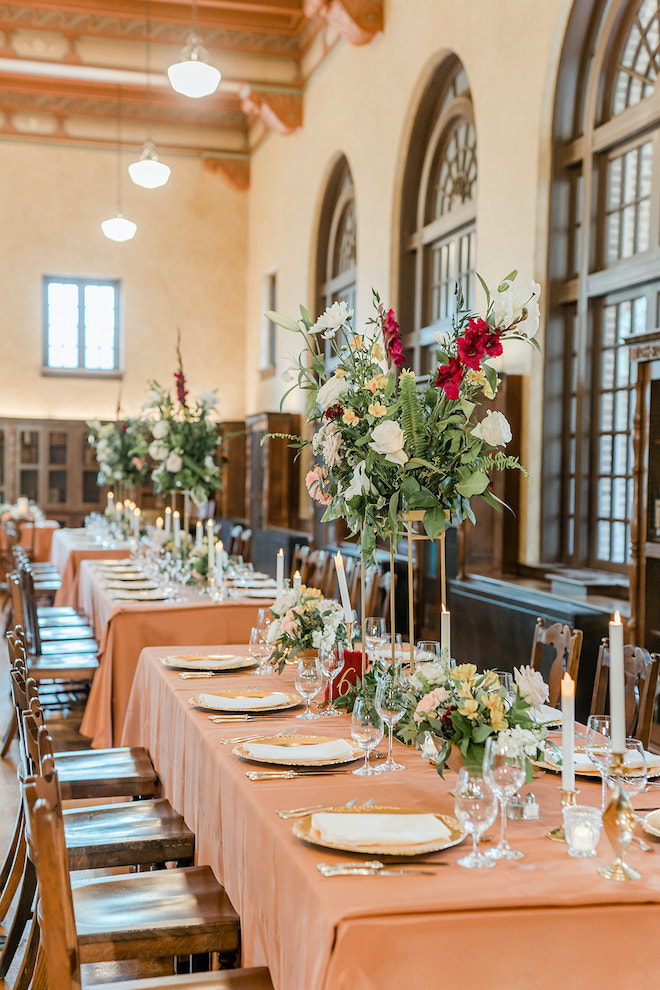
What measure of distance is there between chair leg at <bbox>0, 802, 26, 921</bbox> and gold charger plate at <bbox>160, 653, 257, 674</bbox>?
28.9 inches

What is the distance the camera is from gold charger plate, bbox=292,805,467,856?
71.0 inches

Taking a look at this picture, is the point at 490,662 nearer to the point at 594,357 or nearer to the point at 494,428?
the point at 594,357

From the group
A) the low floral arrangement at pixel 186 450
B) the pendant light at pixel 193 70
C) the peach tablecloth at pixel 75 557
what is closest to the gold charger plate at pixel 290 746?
the low floral arrangement at pixel 186 450

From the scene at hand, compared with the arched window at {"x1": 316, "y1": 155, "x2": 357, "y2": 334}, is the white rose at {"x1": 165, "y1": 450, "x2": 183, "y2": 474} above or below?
below

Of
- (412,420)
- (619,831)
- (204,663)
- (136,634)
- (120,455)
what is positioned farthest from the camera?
(120,455)

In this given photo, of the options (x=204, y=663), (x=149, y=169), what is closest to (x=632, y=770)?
(x=204, y=663)

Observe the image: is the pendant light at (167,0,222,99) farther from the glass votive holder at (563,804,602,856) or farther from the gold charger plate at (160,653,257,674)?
the glass votive holder at (563,804,602,856)

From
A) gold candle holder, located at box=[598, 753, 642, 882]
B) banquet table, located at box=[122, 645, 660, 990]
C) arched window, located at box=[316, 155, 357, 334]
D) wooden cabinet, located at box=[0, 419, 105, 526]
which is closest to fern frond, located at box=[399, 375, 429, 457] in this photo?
banquet table, located at box=[122, 645, 660, 990]

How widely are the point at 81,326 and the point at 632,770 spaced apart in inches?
546

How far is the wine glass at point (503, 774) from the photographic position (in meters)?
1.80

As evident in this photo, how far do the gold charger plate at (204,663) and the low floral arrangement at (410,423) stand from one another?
1031 millimetres

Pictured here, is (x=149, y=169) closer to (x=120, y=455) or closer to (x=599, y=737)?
(x=120, y=455)

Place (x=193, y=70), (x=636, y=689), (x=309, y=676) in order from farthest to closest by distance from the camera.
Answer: (x=193, y=70) → (x=636, y=689) → (x=309, y=676)

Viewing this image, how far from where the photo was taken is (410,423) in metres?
2.60
